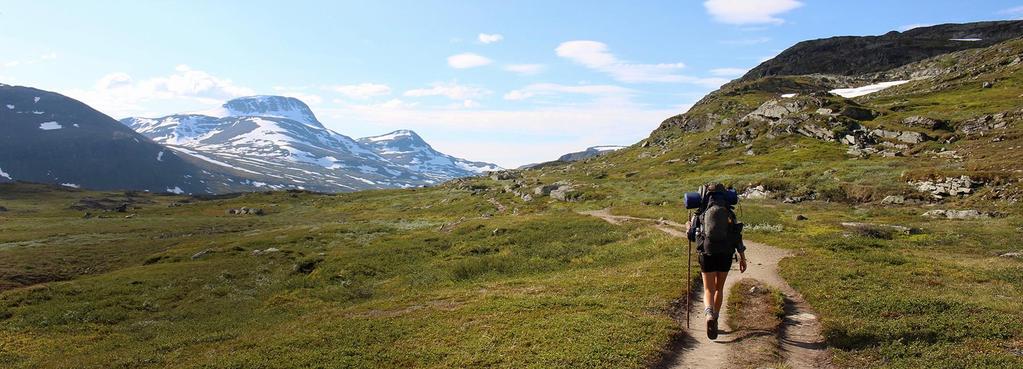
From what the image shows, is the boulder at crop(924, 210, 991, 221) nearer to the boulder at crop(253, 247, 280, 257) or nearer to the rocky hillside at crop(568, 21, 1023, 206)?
the rocky hillside at crop(568, 21, 1023, 206)

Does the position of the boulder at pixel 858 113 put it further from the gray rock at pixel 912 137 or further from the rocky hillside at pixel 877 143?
the gray rock at pixel 912 137

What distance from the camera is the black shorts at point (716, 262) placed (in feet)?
51.1

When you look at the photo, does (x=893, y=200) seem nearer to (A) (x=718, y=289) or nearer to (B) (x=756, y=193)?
(B) (x=756, y=193)

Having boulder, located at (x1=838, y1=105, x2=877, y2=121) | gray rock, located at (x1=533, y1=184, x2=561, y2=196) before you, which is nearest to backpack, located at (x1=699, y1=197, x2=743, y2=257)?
gray rock, located at (x1=533, y1=184, x2=561, y2=196)

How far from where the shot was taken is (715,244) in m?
15.5

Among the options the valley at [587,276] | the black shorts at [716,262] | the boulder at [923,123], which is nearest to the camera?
the black shorts at [716,262]

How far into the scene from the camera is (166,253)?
2472 inches

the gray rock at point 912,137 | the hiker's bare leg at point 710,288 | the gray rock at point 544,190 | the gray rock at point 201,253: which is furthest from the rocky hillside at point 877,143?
the gray rock at point 201,253

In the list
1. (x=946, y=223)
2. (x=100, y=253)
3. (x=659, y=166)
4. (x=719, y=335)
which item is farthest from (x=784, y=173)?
(x=100, y=253)

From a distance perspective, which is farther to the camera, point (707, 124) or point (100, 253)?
point (707, 124)

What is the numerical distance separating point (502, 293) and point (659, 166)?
337ft

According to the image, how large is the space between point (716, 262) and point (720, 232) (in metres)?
0.95

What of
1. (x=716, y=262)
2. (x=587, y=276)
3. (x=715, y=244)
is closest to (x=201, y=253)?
(x=587, y=276)

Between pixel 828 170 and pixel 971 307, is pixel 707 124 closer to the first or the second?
pixel 828 170
